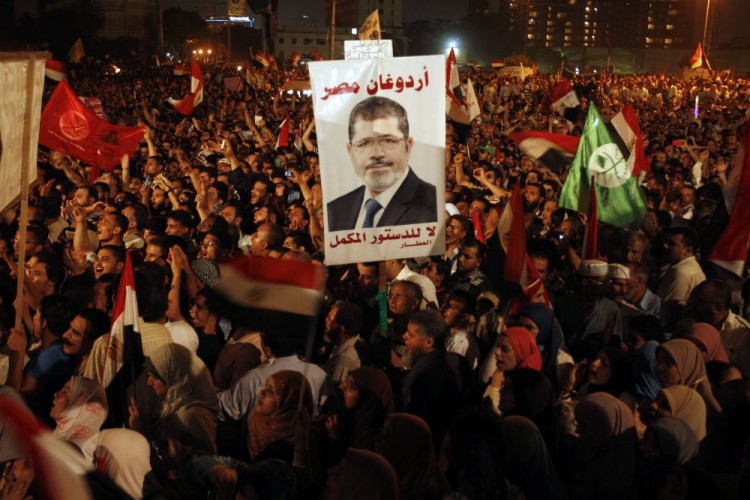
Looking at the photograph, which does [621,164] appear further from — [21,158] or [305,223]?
[21,158]

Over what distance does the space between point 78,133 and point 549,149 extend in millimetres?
4961

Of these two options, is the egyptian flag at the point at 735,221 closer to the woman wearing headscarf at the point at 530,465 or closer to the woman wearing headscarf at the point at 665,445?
the woman wearing headscarf at the point at 665,445

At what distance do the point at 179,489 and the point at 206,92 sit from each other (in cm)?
2392

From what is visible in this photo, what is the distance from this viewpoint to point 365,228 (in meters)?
5.42

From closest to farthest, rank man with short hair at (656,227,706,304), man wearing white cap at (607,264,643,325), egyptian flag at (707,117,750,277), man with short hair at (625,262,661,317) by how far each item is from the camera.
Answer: egyptian flag at (707,117,750,277)
man wearing white cap at (607,264,643,325)
man with short hair at (625,262,661,317)
man with short hair at (656,227,706,304)

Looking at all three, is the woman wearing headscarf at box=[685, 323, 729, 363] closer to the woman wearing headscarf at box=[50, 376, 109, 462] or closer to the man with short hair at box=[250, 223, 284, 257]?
the woman wearing headscarf at box=[50, 376, 109, 462]

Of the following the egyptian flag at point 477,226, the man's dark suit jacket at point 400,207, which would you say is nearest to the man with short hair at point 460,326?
the man's dark suit jacket at point 400,207

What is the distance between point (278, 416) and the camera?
366cm

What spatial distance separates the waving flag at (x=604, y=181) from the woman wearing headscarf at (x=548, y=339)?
9.27 feet

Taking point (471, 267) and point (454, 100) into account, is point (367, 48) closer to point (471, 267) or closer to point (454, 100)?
point (454, 100)

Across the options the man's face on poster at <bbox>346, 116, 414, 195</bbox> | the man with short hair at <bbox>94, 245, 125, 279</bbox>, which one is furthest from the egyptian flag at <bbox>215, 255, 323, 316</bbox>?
the man with short hair at <bbox>94, 245, 125, 279</bbox>

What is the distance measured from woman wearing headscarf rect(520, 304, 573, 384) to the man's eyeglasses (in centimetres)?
132

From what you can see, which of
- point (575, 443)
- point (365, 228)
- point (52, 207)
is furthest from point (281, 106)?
point (575, 443)

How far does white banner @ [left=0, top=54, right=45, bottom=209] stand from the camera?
12.5 ft
